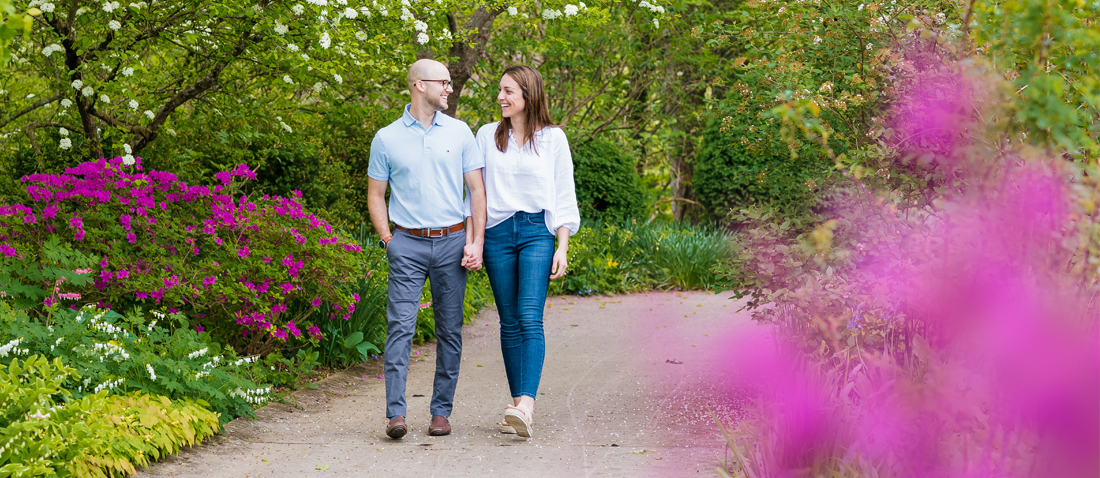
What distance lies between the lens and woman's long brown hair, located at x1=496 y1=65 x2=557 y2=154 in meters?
3.99

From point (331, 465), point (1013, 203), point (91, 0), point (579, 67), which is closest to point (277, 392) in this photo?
point (331, 465)

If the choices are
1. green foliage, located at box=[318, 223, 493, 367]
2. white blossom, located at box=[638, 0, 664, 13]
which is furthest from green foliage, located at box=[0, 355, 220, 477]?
white blossom, located at box=[638, 0, 664, 13]

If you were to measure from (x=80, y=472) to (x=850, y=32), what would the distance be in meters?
4.44

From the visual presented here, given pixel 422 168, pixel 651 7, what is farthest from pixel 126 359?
pixel 651 7

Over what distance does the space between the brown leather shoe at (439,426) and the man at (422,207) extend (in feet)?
0.42

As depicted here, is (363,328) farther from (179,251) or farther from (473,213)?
(473,213)

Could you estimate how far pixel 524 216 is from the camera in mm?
3963

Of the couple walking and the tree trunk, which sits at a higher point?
the tree trunk

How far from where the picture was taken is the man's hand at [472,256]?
395 centimetres

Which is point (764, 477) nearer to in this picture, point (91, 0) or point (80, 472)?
point (80, 472)

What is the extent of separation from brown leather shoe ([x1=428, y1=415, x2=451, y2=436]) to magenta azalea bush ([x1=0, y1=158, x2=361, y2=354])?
1.36 meters

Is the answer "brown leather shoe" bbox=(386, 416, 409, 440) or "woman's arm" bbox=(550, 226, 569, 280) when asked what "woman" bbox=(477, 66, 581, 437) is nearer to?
"woman's arm" bbox=(550, 226, 569, 280)

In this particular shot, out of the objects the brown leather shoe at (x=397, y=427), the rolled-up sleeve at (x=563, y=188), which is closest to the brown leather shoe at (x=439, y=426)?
the brown leather shoe at (x=397, y=427)

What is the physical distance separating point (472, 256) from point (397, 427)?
2.57ft
